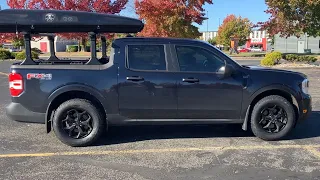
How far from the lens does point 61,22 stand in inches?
216

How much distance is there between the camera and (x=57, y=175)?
4.32m

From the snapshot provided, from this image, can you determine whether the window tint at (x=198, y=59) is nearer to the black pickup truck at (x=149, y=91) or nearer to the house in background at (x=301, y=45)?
the black pickup truck at (x=149, y=91)

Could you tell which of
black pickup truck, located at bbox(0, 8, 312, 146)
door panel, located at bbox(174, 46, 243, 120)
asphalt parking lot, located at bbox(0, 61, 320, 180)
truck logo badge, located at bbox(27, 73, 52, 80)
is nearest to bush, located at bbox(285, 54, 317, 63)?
asphalt parking lot, located at bbox(0, 61, 320, 180)

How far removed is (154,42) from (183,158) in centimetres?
195

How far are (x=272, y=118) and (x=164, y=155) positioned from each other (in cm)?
204

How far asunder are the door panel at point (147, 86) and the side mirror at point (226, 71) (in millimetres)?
774

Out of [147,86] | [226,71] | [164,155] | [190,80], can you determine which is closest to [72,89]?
[147,86]

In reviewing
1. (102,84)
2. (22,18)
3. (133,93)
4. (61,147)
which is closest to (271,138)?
(133,93)

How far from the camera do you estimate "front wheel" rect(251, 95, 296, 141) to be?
225 inches

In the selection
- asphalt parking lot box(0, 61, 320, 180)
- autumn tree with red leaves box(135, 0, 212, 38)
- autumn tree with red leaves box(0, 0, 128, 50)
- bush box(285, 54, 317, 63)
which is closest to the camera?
asphalt parking lot box(0, 61, 320, 180)

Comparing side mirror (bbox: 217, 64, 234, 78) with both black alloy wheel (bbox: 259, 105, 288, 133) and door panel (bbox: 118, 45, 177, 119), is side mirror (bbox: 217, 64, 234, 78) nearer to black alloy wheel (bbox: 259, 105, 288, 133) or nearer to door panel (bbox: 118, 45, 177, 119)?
door panel (bbox: 118, 45, 177, 119)

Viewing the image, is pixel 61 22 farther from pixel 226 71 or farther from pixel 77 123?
pixel 226 71

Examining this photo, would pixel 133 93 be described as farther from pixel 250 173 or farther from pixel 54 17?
pixel 250 173

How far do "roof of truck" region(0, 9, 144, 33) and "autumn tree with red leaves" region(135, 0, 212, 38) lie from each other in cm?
1971
